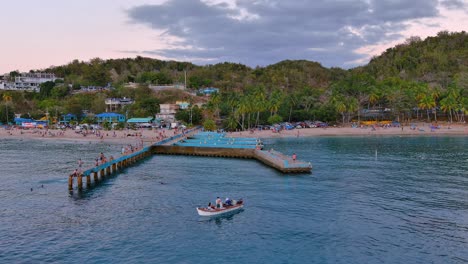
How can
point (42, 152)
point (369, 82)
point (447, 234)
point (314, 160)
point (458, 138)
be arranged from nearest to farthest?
1. point (447, 234)
2. point (314, 160)
3. point (42, 152)
4. point (458, 138)
5. point (369, 82)

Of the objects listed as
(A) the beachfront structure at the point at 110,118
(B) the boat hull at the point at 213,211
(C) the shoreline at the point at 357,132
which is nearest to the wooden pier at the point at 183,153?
(B) the boat hull at the point at 213,211

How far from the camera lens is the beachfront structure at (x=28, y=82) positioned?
181100 millimetres

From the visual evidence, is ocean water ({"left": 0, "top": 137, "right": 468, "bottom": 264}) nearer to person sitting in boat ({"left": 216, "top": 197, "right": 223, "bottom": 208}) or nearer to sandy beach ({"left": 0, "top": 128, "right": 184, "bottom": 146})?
person sitting in boat ({"left": 216, "top": 197, "right": 223, "bottom": 208})

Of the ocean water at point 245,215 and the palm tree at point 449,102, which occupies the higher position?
the palm tree at point 449,102

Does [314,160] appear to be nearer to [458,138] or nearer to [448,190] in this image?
[448,190]

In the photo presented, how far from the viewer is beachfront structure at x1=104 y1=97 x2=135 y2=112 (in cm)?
14369

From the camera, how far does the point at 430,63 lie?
Answer: 17262 cm

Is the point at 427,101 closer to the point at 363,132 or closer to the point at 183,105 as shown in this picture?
the point at 363,132

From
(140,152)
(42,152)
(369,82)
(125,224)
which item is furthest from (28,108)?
(125,224)

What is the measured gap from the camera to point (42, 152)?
3150 inches

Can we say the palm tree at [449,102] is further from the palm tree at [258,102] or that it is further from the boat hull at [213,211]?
the boat hull at [213,211]

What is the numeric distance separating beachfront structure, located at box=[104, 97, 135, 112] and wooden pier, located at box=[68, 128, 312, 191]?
183 ft

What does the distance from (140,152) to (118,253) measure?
44167 mm

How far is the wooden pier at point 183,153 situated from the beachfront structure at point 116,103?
5585cm
